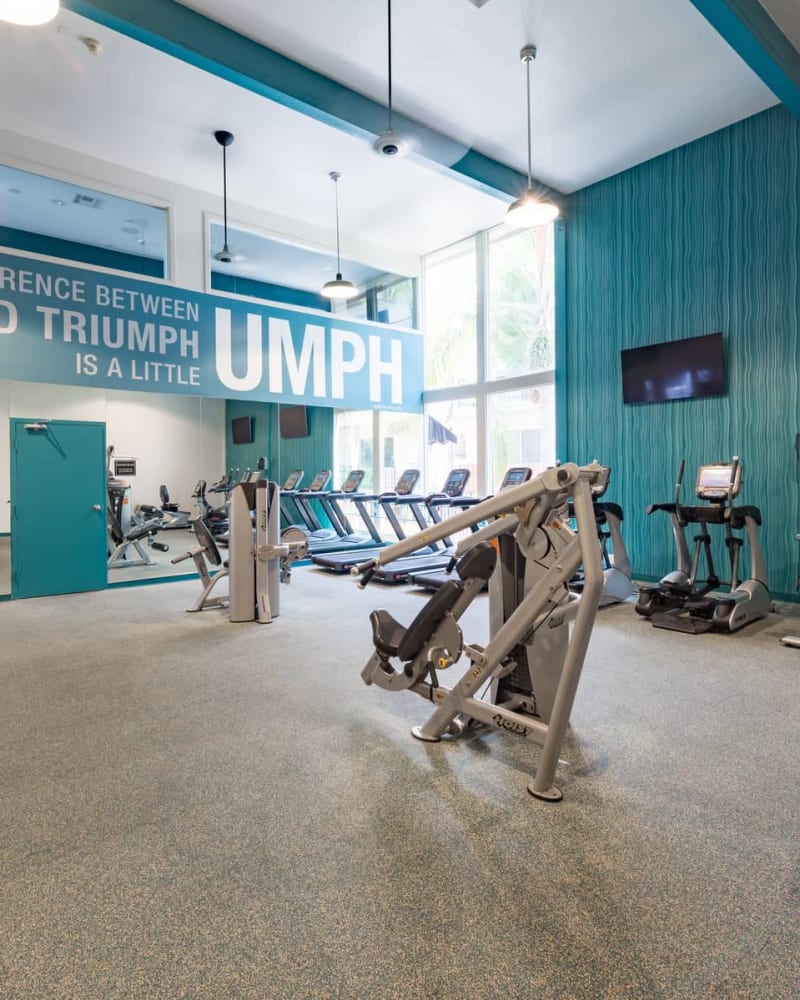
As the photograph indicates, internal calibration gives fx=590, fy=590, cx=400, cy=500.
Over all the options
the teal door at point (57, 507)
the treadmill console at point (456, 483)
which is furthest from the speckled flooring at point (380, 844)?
the treadmill console at point (456, 483)

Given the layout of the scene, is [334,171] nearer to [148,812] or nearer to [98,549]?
[98,549]

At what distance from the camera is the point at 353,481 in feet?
27.3

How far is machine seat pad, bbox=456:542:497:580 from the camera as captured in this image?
2500 millimetres

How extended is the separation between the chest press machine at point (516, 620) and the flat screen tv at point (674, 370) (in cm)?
398

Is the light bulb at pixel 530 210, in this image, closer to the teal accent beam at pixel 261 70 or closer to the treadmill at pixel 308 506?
the teal accent beam at pixel 261 70

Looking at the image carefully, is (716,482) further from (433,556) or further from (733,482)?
(433,556)

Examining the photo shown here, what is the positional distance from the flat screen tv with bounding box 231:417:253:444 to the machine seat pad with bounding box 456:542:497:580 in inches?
214

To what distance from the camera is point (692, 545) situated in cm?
593

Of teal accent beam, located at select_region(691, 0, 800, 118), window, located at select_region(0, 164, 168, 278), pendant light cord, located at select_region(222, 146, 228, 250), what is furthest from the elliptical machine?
window, located at select_region(0, 164, 168, 278)

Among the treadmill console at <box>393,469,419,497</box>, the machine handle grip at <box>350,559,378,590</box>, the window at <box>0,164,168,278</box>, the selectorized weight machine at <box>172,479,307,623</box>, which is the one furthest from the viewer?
the treadmill console at <box>393,469,419,497</box>

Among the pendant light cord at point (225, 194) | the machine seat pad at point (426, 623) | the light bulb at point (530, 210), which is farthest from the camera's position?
the pendant light cord at point (225, 194)

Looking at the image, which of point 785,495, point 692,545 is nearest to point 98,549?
point 692,545

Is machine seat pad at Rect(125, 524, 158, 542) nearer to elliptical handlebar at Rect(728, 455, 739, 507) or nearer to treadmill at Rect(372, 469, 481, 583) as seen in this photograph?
treadmill at Rect(372, 469, 481, 583)

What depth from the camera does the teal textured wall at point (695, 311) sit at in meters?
5.27
